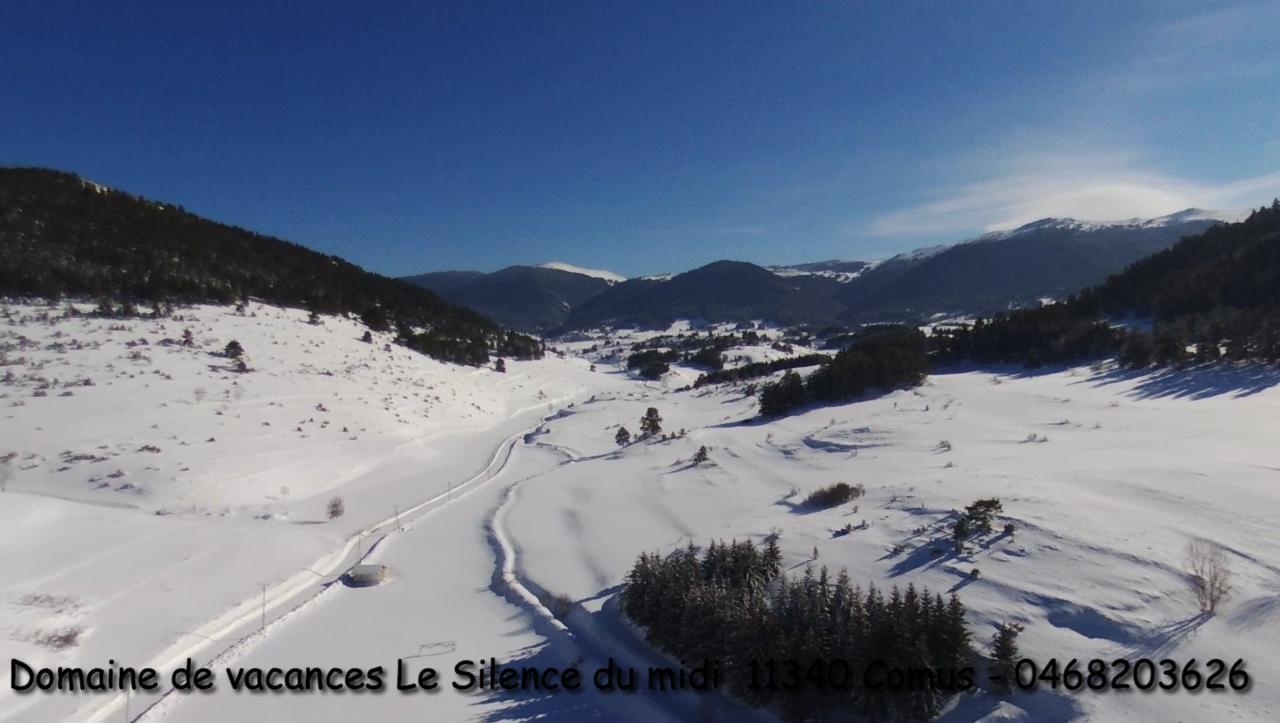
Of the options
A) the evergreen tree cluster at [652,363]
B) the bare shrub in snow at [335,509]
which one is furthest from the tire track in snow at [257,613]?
the evergreen tree cluster at [652,363]

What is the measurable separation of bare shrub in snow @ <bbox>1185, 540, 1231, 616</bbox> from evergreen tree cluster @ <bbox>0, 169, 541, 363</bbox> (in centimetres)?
5313

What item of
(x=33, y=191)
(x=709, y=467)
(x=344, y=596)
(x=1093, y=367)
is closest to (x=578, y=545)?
(x=344, y=596)

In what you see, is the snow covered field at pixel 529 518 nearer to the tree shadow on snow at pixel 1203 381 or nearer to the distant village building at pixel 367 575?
the tree shadow on snow at pixel 1203 381

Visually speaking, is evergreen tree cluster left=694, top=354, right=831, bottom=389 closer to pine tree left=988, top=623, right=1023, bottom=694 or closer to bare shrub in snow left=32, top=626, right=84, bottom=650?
bare shrub in snow left=32, top=626, right=84, bottom=650

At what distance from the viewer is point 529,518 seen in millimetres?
23062

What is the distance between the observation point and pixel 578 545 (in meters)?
19.0

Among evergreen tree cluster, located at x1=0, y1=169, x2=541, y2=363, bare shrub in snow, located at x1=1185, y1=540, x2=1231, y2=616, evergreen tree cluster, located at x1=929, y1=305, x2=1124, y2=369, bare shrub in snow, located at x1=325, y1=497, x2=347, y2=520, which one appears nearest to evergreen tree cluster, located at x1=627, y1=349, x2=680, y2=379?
evergreen tree cluster, located at x1=0, y1=169, x2=541, y2=363

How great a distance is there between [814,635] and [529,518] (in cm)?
1540

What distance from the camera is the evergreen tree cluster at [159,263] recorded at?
44875 millimetres

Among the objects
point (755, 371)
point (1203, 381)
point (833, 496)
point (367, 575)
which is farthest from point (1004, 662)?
point (755, 371)

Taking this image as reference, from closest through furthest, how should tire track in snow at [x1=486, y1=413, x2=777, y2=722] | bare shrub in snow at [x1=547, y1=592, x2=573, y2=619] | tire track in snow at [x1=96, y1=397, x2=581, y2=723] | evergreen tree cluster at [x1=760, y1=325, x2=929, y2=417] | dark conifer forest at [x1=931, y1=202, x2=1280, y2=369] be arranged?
1. tire track in snow at [x1=486, y1=413, x2=777, y2=722]
2. tire track in snow at [x1=96, y1=397, x2=581, y2=723]
3. bare shrub in snow at [x1=547, y1=592, x2=573, y2=619]
4. dark conifer forest at [x1=931, y1=202, x2=1280, y2=369]
5. evergreen tree cluster at [x1=760, y1=325, x2=929, y2=417]

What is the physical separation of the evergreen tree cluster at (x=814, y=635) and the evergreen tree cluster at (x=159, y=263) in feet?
153

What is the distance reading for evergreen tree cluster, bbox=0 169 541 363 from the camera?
147ft

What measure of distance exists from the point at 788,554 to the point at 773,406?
2943 cm
